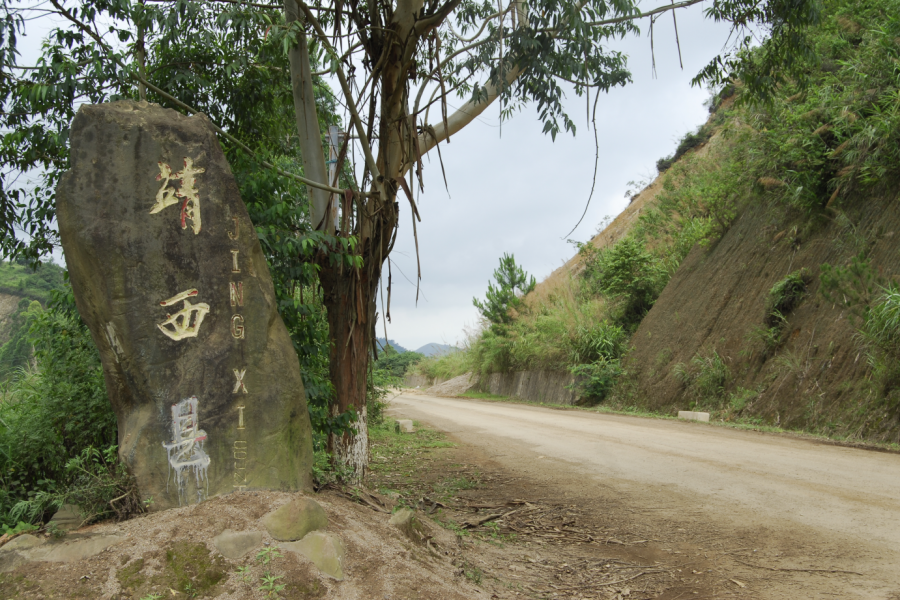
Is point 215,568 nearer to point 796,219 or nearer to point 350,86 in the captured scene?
point 350,86

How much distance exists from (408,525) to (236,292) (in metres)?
1.94

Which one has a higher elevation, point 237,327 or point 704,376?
point 704,376

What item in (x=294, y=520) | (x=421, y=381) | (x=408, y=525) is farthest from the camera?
(x=421, y=381)

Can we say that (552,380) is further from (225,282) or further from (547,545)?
(225,282)

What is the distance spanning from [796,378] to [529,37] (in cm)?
955

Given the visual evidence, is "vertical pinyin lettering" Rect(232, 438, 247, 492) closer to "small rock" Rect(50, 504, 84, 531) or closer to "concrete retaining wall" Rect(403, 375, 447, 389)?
"small rock" Rect(50, 504, 84, 531)

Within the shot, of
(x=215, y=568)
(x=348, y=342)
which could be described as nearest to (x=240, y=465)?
(x=215, y=568)

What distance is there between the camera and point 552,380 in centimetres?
2386

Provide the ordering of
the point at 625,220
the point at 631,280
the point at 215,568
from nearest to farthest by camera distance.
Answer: the point at 215,568 < the point at 631,280 < the point at 625,220

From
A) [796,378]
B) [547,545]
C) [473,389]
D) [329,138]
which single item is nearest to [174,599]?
[547,545]

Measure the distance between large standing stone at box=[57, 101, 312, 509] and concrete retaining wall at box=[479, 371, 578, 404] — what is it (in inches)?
706

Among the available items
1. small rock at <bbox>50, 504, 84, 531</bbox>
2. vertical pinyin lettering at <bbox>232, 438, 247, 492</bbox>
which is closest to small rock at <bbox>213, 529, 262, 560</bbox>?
vertical pinyin lettering at <bbox>232, 438, 247, 492</bbox>

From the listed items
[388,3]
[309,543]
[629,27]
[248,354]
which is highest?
[629,27]

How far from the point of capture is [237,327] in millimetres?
3922
